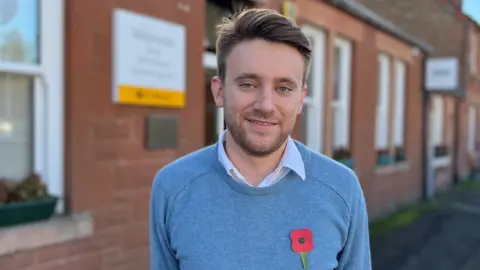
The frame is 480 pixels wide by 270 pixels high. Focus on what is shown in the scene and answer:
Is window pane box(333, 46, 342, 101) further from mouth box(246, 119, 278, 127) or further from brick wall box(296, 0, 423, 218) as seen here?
mouth box(246, 119, 278, 127)

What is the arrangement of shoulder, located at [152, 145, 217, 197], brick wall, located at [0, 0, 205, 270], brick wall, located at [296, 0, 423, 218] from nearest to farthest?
shoulder, located at [152, 145, 217, 197] → brick wall, located at [0, 0, 205, 270] → brick wall, located at [296, 0, 423, 218]

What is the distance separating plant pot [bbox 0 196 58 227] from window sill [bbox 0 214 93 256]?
4 centimetres

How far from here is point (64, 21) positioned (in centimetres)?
358

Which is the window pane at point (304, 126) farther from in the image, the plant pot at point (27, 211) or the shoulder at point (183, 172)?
the shoulder at point (183, 172)

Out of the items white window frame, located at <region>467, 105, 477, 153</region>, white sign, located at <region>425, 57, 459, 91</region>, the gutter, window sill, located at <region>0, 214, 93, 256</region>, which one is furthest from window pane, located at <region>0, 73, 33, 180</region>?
white window frame, located at <region>467, 105, 477, 153</region>

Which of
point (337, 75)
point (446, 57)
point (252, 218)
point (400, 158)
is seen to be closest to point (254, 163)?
point (252, 218)

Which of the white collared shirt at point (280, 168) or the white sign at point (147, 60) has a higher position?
the white sign at point (147, 60)

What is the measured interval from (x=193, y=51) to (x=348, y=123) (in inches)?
183

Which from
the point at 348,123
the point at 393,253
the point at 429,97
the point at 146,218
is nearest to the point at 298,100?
the point at 146,218

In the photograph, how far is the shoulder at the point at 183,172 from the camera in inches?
64.1

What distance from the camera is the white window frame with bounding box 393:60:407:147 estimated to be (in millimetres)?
11195

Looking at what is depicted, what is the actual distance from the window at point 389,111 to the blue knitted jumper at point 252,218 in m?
8.51

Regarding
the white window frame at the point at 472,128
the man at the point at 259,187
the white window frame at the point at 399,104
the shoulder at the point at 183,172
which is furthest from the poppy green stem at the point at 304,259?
the white window frame at the point at 472,128

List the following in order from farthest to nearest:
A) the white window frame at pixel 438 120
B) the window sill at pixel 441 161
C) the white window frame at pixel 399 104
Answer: the white window frame at pixel 438 120 < the window sill at pixel 441 161 < the white window frame at pixel 399 104
